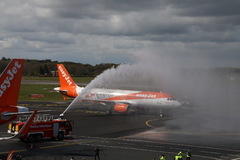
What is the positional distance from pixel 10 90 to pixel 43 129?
9.94 meters

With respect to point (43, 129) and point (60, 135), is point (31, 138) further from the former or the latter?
point (60, 135)

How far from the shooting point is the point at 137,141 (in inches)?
1722

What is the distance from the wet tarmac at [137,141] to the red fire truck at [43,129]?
894mm

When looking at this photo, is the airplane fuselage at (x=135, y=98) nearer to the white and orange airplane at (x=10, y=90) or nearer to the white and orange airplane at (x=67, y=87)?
the white and orange airplane at (x=67, y=87)

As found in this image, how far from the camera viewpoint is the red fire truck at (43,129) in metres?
40.0

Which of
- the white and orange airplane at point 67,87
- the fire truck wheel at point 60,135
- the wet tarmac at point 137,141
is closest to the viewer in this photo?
the wet tarmac at point 137,141

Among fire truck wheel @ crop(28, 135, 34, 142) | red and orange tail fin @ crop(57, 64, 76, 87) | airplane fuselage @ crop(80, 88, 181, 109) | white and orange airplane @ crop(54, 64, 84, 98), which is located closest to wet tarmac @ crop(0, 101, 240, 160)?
fire truck wheel @ crop(28, 135, 34, 142)

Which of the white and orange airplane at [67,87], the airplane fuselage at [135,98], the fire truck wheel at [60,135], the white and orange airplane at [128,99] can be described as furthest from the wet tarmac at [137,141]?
the white and orange airplane at [67,87]

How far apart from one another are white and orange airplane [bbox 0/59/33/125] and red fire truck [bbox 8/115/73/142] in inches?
275

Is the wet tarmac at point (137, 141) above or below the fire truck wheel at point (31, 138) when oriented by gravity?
below

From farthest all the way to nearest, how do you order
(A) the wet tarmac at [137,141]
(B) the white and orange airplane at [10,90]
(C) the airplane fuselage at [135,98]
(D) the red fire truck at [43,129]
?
1. (C) the airplane fuselage at [135,98]
2. (D) the red fire truck at [43,129]
3. (A) the wet tarmac at [137,141]
4. (B) the white and orange airplane at [10,90]

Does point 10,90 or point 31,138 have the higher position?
point 10,90

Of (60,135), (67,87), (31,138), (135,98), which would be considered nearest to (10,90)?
(31,138)

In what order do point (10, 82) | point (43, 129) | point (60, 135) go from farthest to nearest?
point (60, 135), point (43, 129), point (10, 82)
